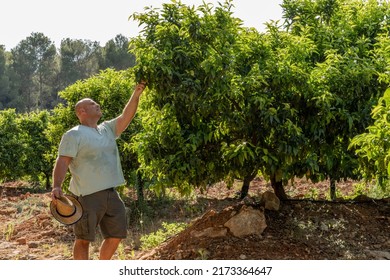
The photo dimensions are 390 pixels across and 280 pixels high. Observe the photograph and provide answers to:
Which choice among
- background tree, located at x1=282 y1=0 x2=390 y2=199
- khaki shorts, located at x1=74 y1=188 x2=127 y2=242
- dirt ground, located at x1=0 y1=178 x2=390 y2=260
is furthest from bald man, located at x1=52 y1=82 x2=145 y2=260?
background tree, located at x1=282 y1=0 x2=390 y2=199

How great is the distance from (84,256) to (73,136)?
1.03 m

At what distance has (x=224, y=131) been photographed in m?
6.41

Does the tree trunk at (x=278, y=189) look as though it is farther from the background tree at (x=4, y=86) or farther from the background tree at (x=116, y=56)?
the background tree at (x=4, y=86)

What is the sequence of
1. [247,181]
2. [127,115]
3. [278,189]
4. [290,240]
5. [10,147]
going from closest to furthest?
[127,115] → [290,240] → [278,189] → [247,181] → [10,147]

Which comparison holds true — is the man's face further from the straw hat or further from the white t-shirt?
the straw hat

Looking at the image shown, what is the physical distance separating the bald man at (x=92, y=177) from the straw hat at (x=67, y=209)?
60 mm

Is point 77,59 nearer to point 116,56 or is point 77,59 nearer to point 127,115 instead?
point 116,56

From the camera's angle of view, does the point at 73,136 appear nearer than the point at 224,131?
Yes

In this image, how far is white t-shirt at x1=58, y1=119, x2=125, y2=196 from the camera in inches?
187

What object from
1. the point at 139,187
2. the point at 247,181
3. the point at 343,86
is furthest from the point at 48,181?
the point at 343,86

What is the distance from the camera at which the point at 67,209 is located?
4715 millimetres

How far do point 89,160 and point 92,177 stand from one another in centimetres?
14
